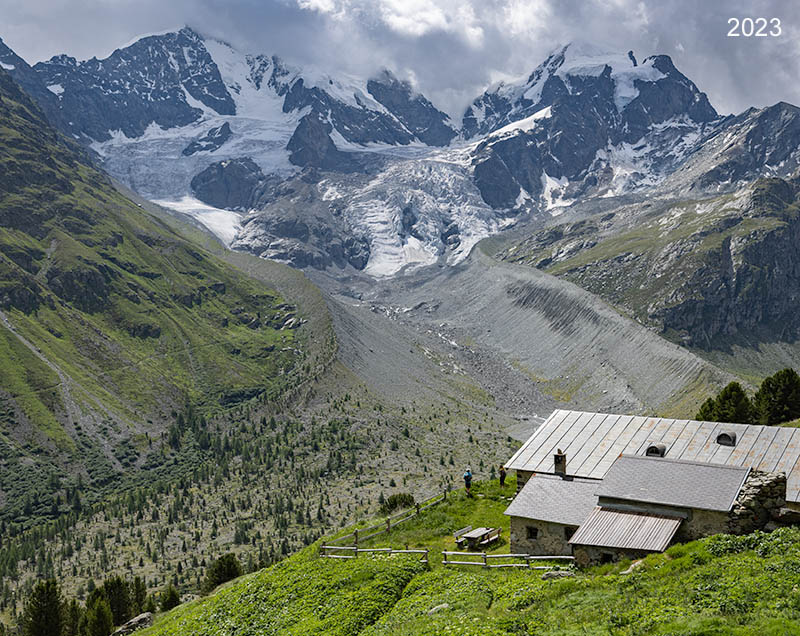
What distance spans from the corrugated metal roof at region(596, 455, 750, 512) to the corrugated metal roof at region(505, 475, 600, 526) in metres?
1.23

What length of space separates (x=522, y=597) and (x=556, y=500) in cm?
1361

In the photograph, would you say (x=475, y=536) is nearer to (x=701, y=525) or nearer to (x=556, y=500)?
(x=556, y=500)

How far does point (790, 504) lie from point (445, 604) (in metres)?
22.7

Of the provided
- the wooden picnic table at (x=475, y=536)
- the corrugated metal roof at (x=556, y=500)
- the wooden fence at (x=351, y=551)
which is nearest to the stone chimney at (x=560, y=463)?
the corrugated metal roof at (x=556, y=500)

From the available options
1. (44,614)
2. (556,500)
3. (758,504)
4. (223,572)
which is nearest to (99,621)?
(44,614)

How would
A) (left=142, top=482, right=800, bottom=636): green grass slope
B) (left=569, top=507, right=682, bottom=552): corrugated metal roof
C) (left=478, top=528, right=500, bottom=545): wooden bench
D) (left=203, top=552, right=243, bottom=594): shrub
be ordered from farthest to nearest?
(left=203, top=552, right=243, bottom=594): shrub → (left=478, top=528, right=500, bottom=545): wooden bench → (left=569, top=507, right=682, bottom=552): corrugated metal roof → (left=142, top=482, right=800, bottom=636): green grass slope

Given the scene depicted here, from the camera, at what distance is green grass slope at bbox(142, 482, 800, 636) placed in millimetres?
22906

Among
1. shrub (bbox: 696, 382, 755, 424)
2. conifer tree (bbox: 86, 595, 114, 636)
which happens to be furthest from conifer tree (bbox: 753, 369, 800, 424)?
conifer tree (bbox: 86, 595, 114, 636)

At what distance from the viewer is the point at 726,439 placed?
5059 centimetres

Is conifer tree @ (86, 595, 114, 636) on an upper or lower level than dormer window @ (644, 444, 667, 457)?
lower

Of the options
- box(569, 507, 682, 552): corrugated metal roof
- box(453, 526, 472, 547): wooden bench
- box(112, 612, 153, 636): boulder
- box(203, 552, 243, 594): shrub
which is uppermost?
box(569, 507, 682, 552): corrugated metal roof

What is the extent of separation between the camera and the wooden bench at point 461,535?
140 feet

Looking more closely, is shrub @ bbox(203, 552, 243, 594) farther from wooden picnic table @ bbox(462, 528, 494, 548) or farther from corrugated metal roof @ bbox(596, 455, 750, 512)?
corrugated metal roof @ bbox(596, 455, 750, 512)

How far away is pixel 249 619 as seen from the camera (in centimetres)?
3775
